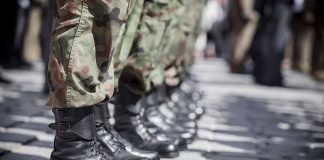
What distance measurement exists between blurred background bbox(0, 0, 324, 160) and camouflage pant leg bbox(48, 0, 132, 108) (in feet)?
2.21

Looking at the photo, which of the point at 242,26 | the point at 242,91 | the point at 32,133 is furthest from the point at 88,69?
the point at 242,26

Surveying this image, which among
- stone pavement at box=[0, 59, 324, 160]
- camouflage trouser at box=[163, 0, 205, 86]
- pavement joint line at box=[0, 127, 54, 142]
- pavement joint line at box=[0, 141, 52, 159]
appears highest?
camouflage trouser at box=[163, 0, 205, 86]

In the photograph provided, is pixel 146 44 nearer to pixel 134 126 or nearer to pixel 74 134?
pixel 134 126

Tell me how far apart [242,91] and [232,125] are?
2405 millimetres

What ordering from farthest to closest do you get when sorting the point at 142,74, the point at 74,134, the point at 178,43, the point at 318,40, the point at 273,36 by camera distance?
the point at 318,40, the point at 273,36, the point at 178,43, the point at 142,74, the point at 74,134

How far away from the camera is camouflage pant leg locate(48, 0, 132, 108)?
1700mm

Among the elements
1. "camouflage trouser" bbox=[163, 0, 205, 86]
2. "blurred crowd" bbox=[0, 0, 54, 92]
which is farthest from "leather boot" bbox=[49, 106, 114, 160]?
"blurred crowd" bbox=[0, 0, 54, 92]

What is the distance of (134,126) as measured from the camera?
2.47m

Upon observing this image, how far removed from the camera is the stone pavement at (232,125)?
2688 mm

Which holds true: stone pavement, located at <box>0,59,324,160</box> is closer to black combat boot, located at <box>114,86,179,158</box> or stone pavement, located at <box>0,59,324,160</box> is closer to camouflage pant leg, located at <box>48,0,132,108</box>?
black combat boot, located at <box>114,86,179,158</box>

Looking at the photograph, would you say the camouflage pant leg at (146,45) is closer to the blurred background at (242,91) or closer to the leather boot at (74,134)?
the blurred background at (242,91)

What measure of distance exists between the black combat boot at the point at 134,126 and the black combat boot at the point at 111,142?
273 mm

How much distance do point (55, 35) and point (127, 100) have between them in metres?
0.81

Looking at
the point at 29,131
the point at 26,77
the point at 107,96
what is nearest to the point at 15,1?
the point at 26,77
